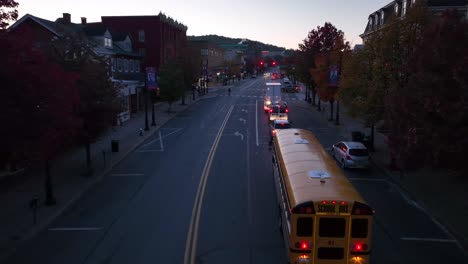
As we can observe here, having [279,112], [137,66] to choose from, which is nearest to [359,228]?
[279,112]

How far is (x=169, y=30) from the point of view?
7819cm

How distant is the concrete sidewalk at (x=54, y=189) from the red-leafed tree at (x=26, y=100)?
3103mm

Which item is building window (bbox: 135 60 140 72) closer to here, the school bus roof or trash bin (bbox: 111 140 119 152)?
trash bin (bbox: 111 140 119 152)

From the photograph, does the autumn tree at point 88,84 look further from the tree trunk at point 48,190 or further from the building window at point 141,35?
the building window at point 141,35

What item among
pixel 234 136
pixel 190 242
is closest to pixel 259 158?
pixel 234 136

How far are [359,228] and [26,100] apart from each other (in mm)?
10276

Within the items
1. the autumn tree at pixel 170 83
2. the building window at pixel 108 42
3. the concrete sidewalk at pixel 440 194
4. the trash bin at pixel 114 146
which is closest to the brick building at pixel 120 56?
the building window at pixel 108 42

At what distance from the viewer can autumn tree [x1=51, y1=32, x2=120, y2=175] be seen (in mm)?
23123

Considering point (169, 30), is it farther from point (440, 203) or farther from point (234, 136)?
point (440, 203)

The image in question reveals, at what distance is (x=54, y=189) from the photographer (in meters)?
22.5

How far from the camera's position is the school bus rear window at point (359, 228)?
39.2 feet

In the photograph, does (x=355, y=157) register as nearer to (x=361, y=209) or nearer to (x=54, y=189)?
(x=361, y=209)

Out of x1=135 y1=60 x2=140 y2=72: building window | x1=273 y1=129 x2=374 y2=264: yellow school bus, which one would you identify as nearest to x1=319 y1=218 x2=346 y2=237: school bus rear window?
x1=273 y1=129 x2=374 y2=264: yellow school bus

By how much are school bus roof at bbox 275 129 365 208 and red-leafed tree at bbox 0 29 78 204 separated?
8.18m
